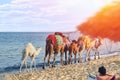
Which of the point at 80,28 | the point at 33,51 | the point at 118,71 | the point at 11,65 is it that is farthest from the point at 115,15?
the point at 11,65

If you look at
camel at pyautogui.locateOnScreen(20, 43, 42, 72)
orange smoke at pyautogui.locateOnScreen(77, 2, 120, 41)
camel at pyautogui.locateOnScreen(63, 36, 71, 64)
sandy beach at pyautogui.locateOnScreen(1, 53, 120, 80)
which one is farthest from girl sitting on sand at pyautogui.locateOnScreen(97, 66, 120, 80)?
camel at pyautogui.locateOnScreen(63, 36, 71, 64)

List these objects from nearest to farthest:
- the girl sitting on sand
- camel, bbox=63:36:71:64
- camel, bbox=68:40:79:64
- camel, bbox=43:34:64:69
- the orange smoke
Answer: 1. the girl sitting on sand
2. camel, bbox=43:34:64:69
3. the orange smoke
4. camel, bbox=63:36:71:64
5. camel, bbox=68:40:79:64

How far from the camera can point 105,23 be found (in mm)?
10281

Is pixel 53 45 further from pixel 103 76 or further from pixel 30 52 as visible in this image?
pixel 103 76

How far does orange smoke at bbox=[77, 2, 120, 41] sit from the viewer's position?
392 inches

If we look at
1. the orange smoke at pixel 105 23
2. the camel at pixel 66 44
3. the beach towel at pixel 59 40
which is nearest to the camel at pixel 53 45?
the beach towel at pixel 59 40

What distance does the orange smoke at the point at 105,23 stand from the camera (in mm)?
9954

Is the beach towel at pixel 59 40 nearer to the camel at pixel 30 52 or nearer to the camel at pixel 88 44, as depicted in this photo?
the camel at pixel 30 52

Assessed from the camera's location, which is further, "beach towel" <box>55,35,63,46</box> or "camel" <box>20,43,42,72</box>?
"beach towel" <box>55,35,63,46</box>

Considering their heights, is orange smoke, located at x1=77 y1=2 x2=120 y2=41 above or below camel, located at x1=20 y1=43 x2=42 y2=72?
above

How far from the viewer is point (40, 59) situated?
10141 mm

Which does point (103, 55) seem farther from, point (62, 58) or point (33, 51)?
point (33, 51)

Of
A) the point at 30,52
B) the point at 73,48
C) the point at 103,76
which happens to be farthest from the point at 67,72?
the point at 103,76

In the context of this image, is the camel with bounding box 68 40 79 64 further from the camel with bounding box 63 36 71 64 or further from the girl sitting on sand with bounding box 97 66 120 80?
the girl sitting on sand with bounding box 97 66 120 80
